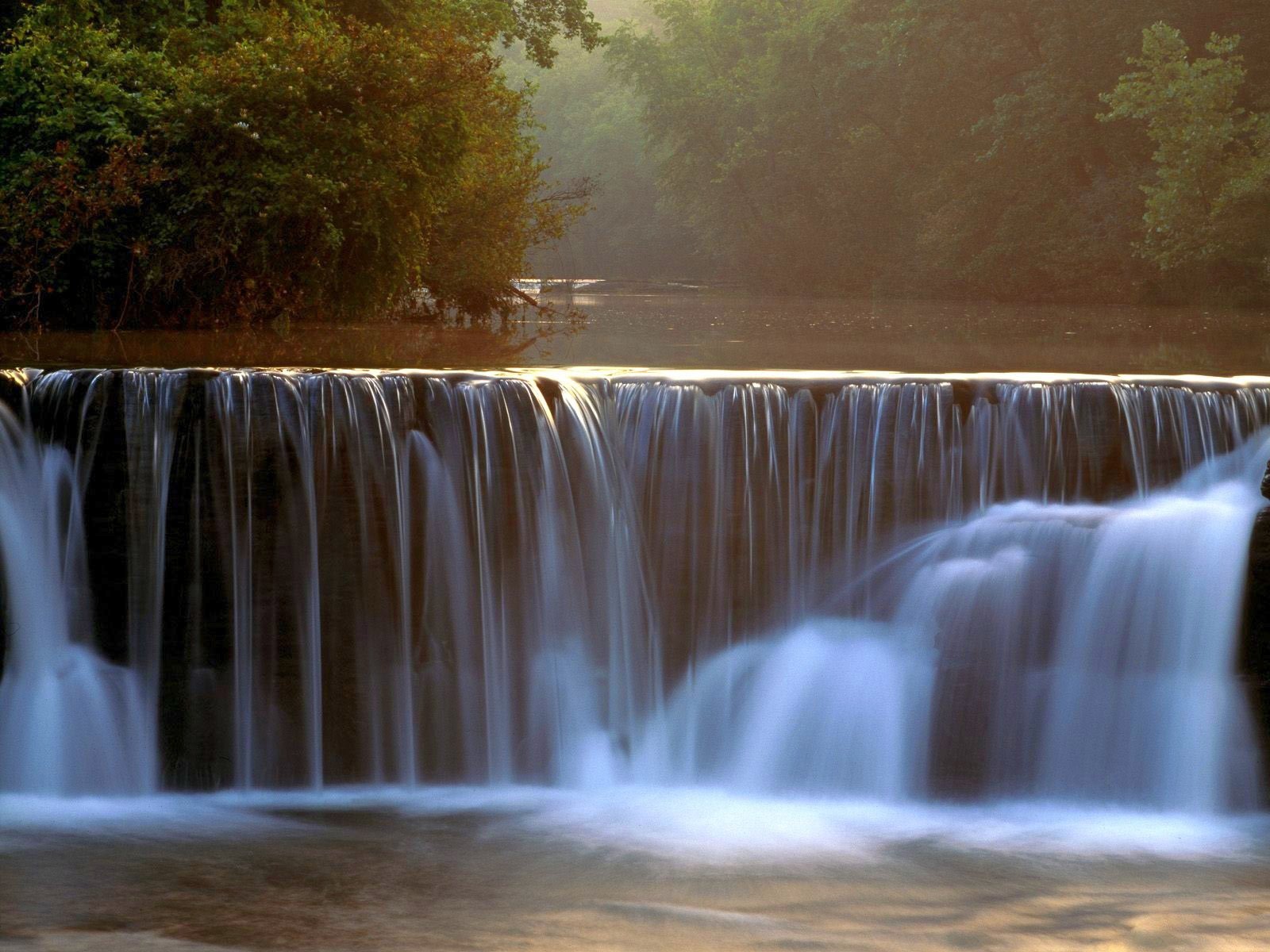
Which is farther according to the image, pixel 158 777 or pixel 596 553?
pixel 596 553

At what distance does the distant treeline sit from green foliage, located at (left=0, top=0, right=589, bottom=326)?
7.21 m

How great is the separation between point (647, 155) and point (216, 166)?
2041 inches

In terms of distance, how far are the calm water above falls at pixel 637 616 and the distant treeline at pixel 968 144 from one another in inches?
533

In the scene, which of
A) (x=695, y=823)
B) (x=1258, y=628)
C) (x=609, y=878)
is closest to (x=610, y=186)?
(x=1258, y=628)

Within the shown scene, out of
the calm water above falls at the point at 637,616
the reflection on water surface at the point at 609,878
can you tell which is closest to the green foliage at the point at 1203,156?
the calm water above falls at the point at 637,616

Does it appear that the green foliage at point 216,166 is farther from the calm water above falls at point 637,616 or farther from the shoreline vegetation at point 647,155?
the calm water above falls at point 637,616

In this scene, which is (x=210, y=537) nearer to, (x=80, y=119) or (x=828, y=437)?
(x=828, y=437)

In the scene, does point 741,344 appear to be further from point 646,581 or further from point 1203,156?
point 1203,156

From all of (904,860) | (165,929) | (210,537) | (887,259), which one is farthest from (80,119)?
(887,259)

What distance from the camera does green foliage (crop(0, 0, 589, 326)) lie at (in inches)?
517

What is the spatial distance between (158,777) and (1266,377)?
7.41 m

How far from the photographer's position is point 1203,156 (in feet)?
85.9

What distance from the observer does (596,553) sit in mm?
9086

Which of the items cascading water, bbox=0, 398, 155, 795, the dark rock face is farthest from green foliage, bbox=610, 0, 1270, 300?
cascading water, bbox=0, 398, 155, 795
